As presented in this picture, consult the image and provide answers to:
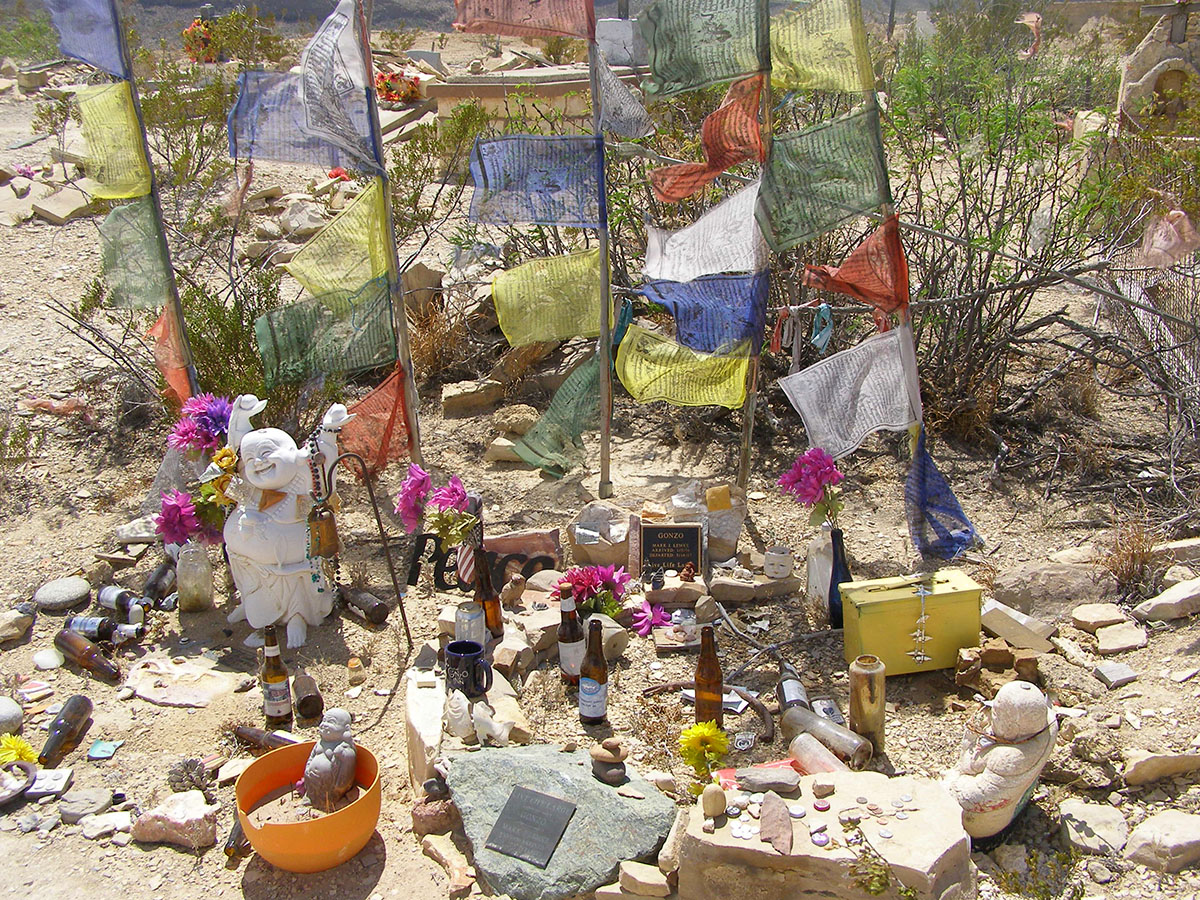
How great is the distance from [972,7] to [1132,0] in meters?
5.42

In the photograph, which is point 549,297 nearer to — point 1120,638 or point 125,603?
point 125,603

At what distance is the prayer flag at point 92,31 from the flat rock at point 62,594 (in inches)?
116

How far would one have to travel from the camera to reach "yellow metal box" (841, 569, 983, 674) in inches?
179

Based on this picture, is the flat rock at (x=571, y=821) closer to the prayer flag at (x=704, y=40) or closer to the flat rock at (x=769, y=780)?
the flat rock at (x=769, y=780)

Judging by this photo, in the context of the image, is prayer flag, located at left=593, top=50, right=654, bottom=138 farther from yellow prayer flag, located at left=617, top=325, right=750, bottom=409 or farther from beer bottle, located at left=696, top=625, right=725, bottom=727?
beer bottle, located at left=696, top=625, right=725, bottom=727

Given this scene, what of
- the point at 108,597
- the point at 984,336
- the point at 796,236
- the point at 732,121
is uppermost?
the point at 732,121

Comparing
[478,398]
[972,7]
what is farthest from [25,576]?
[972,7]

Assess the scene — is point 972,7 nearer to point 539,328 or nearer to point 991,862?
point 539,328

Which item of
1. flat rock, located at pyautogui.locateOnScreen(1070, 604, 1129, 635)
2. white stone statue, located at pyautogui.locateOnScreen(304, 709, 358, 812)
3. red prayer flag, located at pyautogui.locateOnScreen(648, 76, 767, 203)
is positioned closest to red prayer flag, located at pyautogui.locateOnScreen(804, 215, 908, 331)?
red prayer flag, located at pyautogui.locateOnScreen(648, 76, 767, 203)

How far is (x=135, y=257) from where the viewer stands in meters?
6.29

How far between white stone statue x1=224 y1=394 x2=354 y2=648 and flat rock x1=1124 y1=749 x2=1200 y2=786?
379cm

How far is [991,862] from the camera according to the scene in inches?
142

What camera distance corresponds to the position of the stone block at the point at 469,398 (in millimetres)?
7625

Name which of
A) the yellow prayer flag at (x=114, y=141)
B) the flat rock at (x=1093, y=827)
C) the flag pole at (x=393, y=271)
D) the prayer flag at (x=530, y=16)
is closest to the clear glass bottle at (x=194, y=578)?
the flag pole at (x=393, y=271)
